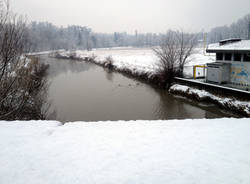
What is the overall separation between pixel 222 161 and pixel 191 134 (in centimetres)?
156

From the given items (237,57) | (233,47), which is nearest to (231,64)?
(237,57)

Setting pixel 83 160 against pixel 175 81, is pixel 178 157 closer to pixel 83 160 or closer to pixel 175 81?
pixel 83 160

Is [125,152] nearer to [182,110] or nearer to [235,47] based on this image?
[182,110]

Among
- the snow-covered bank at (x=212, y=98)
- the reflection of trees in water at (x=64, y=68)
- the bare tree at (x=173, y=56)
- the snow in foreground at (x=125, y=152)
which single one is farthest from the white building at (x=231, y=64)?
the reflection of trees in water at (x=64, y=68)

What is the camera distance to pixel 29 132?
5801mm

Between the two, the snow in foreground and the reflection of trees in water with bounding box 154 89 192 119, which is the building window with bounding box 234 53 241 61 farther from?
the snow in foreground

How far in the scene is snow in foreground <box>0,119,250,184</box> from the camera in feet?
12.4

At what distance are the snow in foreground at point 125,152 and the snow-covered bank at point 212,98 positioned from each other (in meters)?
5.93

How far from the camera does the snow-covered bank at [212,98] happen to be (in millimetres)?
11787

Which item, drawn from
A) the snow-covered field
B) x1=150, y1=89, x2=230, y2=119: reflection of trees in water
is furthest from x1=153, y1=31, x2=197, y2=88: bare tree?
x1=150, y1=89, x2=230, y2=119: reflection of trees in water

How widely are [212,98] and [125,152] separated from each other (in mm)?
11873

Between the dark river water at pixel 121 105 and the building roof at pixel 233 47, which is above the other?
the building roof at pixel 233 47

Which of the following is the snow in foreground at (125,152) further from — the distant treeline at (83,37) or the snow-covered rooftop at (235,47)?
the distant treeline at (83,37)

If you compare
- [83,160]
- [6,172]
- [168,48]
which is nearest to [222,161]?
[83,160]
